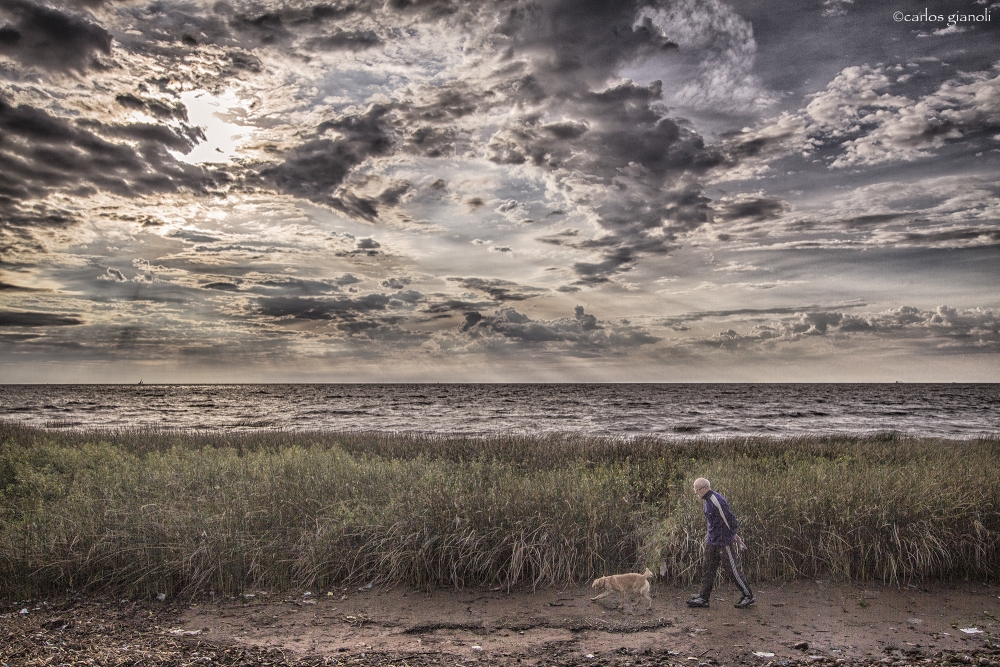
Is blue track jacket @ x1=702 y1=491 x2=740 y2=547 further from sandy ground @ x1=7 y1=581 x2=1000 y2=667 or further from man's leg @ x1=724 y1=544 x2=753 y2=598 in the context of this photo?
sandy ground @ x1=7 y1=581 x2=1000 y2=667

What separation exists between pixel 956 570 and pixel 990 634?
8.80 feet

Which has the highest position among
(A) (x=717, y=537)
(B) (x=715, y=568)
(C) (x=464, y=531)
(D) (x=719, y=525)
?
(D) (x=719, y=525)

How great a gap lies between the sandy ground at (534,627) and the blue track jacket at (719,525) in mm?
1068

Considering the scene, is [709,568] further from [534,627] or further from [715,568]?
[534,627]

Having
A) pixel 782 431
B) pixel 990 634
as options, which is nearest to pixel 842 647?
pixel 990 634

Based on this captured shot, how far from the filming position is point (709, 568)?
861cm

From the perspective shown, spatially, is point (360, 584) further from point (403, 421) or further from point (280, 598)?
point (403, 421)

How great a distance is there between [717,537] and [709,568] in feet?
1.64

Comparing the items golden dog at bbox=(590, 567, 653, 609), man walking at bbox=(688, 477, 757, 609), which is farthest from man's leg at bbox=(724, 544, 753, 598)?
golden dog at bbox=(590, 567, 653, 609)

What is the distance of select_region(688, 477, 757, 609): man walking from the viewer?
27.2 ft

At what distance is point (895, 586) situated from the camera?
32.2 feet

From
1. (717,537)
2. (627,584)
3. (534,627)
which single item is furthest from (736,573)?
(534,627)

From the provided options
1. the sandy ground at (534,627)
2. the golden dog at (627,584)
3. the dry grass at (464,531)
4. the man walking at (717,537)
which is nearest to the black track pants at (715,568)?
the man walking at (717,537)

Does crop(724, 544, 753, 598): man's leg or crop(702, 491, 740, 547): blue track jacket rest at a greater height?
crop(702, 491, 740, 547): blue track jacket
